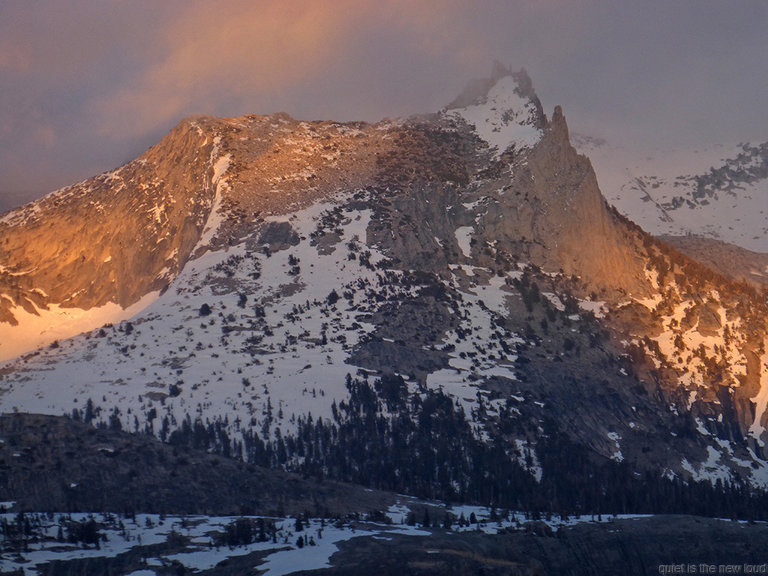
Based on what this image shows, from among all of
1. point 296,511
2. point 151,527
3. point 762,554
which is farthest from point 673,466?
point 151,527

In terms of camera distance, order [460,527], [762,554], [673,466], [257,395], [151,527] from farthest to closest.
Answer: [673,466] < [257,395] < [762,554] < [460,527] < [151,527]

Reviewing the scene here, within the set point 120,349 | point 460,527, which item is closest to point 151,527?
point 460,527

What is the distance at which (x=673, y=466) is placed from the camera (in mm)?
194500

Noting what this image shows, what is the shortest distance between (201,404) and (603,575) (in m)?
63.7

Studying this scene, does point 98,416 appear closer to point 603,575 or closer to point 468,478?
point 468,478

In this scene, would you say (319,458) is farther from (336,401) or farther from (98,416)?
(98,416)

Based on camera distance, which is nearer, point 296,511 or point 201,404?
point 296,511

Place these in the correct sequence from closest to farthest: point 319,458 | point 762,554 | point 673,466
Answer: point 762,554 → point 319,458 → point 673,466

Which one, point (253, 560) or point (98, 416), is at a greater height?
point (98, 416)

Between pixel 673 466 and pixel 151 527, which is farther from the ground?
pixel 673 466

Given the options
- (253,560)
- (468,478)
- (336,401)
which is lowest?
(253,560)

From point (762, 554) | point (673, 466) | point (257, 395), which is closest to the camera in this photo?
point (762, 554)

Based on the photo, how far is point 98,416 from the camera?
563 feet

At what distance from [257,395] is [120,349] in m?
25.2
